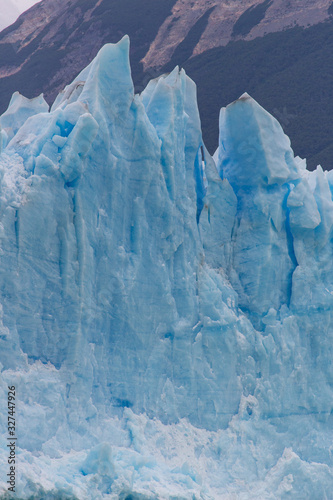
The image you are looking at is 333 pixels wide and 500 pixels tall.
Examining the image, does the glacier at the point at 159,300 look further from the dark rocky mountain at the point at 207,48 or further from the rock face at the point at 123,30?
the rock face at the point at 123,30

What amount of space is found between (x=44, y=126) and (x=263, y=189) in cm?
313

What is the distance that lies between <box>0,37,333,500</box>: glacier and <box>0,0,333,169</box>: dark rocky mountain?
18.5 metres

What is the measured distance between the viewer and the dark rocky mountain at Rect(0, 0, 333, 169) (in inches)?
1152

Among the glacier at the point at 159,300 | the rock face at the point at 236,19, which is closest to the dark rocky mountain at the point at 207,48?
the rock face at the point at 236,19

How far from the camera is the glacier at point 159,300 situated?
696cm

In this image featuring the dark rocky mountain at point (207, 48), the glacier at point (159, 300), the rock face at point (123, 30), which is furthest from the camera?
the rock face at point (123, 30)

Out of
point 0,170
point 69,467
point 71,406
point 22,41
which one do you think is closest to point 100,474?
point 69,467

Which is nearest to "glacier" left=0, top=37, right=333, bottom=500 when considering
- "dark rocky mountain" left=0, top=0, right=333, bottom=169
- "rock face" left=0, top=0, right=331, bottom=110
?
"dark rocky mountain" left=0, top=0, right=333, bottom=169

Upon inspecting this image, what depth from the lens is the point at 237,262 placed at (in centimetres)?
895

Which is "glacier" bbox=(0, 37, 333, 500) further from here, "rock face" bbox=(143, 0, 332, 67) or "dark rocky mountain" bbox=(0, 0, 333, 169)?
"rock face" bbox=(143, 0, 332, 67)

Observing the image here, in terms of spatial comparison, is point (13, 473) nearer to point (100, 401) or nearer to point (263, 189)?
point (100, 401)

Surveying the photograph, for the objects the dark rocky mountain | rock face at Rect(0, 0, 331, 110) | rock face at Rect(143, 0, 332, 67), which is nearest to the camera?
the dark rocky mountain

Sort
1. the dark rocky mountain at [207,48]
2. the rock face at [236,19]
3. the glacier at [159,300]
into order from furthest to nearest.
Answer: the rock face at [236,19] → the dark rocky mountain at [207,48] → the glacier at [159,300]

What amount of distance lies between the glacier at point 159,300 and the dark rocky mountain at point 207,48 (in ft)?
60.7
